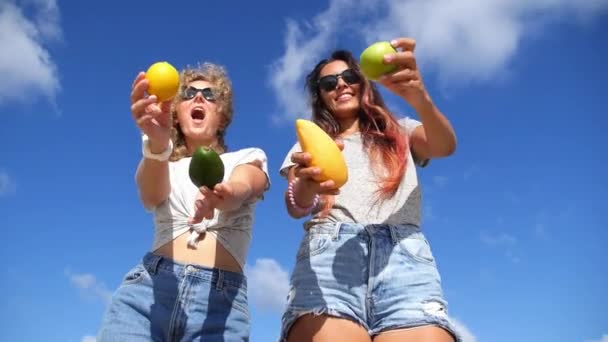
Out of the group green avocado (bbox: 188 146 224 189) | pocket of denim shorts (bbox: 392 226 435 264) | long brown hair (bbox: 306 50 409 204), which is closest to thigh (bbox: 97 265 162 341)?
green avocado (bbox: 188 146 224 189)

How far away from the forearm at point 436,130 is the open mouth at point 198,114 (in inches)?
85.4

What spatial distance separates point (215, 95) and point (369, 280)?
8.39ft

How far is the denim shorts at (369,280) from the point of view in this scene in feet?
12.9

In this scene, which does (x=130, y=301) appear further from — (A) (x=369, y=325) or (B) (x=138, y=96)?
(A) (x=369, y=325)

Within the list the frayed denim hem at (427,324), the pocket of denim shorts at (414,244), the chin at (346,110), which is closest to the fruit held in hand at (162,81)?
the chin at (346,110)

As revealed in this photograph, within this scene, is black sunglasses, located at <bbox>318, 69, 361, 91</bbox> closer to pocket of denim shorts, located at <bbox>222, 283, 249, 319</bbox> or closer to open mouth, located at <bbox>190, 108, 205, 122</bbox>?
open mouth, located at <bbox>190, 108, 205, 122</bbox>

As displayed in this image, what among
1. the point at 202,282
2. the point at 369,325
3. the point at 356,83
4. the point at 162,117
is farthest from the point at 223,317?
the point at 356,83

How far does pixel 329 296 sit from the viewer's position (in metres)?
4.00

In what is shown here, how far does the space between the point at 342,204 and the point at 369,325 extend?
985 millimetres

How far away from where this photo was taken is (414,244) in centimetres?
426

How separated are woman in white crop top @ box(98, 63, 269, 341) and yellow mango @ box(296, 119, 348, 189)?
1.95ft

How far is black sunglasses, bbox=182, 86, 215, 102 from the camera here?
17.8 feet

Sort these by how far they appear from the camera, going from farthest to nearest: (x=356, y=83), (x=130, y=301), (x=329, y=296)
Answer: (x=356, y=83) → (x=130, y=301) → (x=329, y=296)

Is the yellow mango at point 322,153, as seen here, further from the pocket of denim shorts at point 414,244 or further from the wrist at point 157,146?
the wrist at point 157,146
